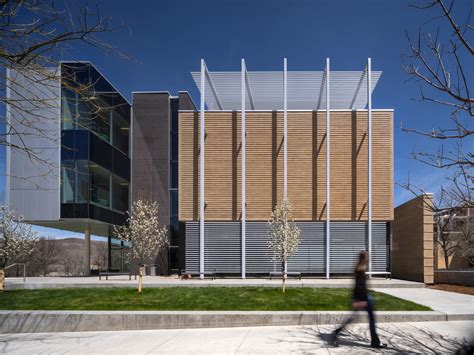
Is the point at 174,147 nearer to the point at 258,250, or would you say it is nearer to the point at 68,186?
the point at 68,186

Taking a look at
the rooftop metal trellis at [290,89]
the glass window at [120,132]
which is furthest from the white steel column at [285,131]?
the glass window at [120,132]

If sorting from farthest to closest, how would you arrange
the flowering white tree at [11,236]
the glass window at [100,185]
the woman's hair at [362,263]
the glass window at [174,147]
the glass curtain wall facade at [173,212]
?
the glass window at [174,147] → the glass curtain wall facade at [173,212] → the glass window at [100,185] → the flowering white tree at [11,236] → the woman's hair at [362,263]

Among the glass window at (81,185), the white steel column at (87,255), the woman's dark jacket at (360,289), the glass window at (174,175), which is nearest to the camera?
the woman's dark jacket at (360,289)

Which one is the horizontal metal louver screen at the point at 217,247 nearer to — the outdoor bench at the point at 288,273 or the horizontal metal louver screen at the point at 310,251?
the outdoor bench at the point at 288,273

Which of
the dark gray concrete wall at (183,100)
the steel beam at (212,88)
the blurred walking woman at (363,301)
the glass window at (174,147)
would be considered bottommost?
the blurred walking woman at (363,301)

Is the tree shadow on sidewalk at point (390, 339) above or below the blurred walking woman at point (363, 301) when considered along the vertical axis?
below

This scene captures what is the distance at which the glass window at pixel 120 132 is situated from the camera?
36.2 m

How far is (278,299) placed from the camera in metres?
14.1

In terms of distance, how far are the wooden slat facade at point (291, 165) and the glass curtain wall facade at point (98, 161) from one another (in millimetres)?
6236

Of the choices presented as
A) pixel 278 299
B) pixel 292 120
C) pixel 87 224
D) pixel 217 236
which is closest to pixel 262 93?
pixel 292 120

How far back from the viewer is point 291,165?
91.5ft

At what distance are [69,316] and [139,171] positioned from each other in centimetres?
2638

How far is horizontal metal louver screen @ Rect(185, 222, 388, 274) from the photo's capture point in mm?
27234

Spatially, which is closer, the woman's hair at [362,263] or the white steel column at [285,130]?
the woman's hair at [362,263]
